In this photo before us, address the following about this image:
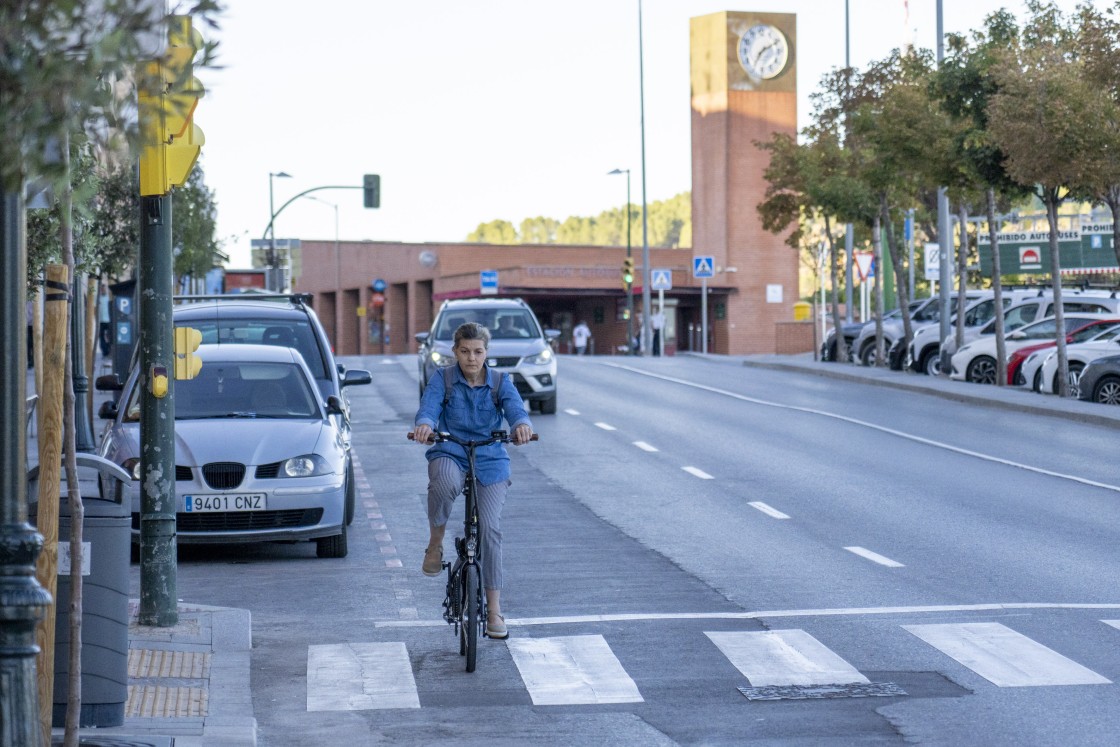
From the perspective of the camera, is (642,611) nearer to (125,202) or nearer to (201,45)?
(201,45)

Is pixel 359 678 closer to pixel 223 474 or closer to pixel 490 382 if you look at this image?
pixel 490 382

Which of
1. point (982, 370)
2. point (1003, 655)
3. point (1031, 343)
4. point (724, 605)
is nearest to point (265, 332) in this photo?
point (724, 605)

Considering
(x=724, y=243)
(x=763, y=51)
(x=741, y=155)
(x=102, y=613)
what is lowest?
(x=102, y=613)

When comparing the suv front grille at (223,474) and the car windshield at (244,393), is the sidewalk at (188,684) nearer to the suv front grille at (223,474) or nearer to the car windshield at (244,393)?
the suv front grille at (223,474)

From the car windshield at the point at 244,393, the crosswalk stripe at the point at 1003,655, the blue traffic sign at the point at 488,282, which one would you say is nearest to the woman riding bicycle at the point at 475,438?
the crosswalk stripe at the point at 1003,655

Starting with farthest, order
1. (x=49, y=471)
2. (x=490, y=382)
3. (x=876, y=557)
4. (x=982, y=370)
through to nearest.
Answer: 1. (x=982, y=370)
2. (x=876, y=557)
3. (x=490, y=382)
4. (x=49, y=471)

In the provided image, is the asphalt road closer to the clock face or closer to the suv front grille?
the suv front grille

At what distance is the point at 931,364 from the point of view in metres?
38.1

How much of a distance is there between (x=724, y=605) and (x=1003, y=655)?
6.98ft

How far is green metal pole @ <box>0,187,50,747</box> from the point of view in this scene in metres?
5.01

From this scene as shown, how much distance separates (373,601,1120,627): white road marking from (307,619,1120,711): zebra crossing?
1.58ft

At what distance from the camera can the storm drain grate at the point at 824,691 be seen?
7.98 meters

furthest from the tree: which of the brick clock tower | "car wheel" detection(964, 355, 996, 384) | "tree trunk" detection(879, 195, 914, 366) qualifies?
the brick clock tower

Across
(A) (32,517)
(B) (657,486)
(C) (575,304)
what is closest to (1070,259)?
(C) (575,304)
